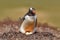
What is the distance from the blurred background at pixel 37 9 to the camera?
413 inches

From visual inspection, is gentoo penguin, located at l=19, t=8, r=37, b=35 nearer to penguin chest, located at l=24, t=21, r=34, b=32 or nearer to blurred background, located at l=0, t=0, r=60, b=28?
penguin chest, located at l=24, t=21, r=34, b=32

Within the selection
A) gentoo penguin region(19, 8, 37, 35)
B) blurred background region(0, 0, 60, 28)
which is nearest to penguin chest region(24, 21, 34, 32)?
gentoo penguin region(19, 8, 37, 35)

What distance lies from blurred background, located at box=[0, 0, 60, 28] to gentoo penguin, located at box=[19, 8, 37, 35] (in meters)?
2.30

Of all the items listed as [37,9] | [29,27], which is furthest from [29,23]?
[37,9]

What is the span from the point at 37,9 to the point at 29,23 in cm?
368

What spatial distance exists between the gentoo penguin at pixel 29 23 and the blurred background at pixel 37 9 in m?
2.30

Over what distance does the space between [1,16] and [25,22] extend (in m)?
3.12

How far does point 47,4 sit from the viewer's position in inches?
460

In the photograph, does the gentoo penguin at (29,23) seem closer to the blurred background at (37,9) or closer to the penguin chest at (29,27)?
the penguin chest at (29,27)

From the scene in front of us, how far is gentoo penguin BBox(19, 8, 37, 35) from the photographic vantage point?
748 centimetres

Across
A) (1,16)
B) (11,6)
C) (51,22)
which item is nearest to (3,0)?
(11,6)

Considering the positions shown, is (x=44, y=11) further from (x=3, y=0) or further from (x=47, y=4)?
(x=3, y=0)

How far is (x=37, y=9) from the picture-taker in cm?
1120

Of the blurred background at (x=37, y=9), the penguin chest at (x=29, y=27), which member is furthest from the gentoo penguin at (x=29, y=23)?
the blurred background at (x=37, y=9)
